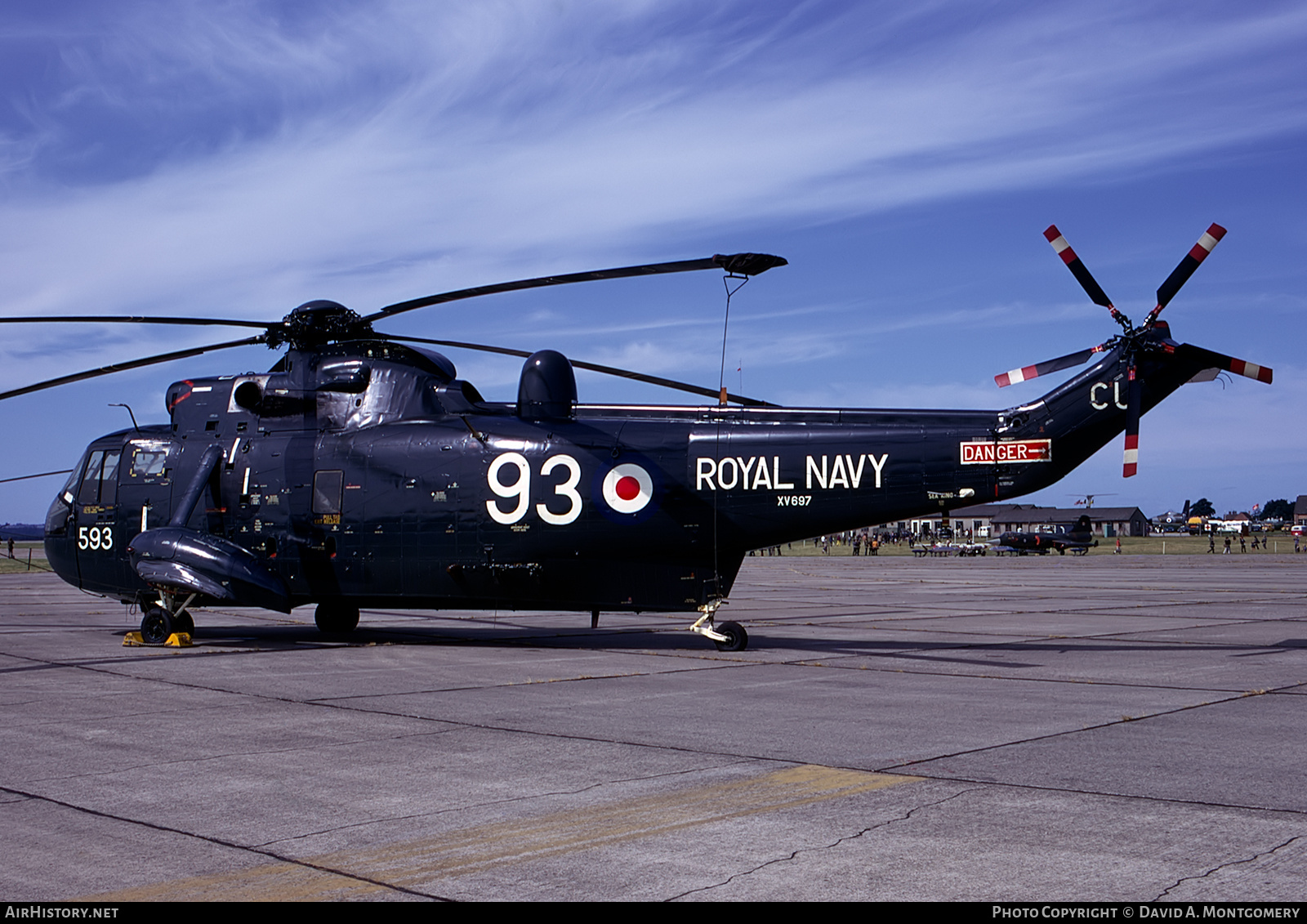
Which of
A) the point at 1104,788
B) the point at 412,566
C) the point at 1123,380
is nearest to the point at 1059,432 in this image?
the point at 1123,380

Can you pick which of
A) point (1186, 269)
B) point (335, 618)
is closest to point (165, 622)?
point (335, 618)

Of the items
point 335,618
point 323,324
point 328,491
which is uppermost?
point 323,324

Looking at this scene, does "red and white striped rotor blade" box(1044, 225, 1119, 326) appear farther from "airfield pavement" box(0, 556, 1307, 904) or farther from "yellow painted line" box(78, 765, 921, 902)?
"yellow painted line" box(78, 765, 921, 902)

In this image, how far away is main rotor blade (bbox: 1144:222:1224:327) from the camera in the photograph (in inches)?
612

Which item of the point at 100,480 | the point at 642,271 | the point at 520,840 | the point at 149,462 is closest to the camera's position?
the point at 520,840

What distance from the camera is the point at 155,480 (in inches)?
809

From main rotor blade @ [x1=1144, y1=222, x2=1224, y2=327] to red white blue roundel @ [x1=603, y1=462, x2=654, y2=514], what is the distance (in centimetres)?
772

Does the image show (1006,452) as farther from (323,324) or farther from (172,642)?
(172,642)

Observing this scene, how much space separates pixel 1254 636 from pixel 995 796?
14865 mm

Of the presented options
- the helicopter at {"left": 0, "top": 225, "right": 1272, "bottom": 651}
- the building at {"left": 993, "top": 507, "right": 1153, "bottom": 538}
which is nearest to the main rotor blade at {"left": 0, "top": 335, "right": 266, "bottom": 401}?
the helicopter at {"left": 0, "top": 225, "right": 1272, "bottom": 651}

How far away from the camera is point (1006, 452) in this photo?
16.1 metres

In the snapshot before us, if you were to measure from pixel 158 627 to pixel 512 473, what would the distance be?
662cm

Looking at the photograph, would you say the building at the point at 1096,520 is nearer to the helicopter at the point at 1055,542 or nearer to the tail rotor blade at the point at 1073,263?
the helicopter at the point at 1055,542
